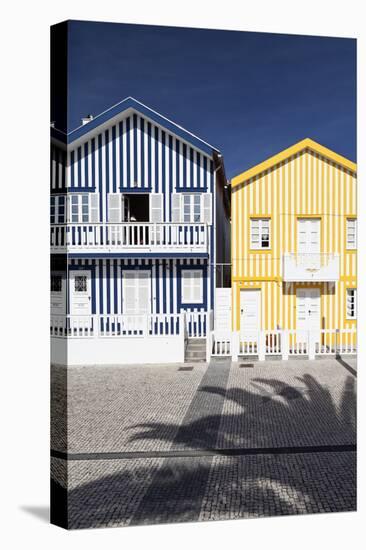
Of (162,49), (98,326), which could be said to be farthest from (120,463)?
(162,49)

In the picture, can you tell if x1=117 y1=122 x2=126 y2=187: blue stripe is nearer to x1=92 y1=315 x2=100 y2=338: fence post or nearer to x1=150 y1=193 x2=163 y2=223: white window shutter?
x1=150 y1=193 x2=163 y2=223: white window shutter

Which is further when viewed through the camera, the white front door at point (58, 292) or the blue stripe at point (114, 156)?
the blue stripe at point (114, 156)

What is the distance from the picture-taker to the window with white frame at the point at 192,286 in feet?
18.1

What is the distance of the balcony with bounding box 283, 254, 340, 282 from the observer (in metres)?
5.36

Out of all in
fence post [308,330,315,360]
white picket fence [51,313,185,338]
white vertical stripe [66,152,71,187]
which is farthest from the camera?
fence post [308,330,315,360]

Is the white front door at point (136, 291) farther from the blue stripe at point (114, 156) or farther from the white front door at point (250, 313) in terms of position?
the white front door at point (250, 313)

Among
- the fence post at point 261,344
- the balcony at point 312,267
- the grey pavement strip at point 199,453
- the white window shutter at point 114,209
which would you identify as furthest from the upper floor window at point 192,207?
the grey pavement strip at point 199,453

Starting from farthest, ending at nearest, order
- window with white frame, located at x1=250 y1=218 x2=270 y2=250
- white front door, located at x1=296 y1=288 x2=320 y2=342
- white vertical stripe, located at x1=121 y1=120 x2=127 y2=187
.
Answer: white front door, located at x1=296 y1=288 x2=320 y2=342 < window with white frame, located at x1=250 y1=218 x2=270 y2=250 < white vertical stripe, located at x1=121 y1=120 x2=127 y2=187

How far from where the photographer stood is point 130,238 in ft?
16.6

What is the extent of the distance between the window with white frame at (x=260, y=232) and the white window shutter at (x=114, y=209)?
1399mm

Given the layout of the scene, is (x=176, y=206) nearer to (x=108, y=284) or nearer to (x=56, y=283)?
(x=108, y=284)

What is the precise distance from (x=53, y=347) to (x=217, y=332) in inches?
77.5

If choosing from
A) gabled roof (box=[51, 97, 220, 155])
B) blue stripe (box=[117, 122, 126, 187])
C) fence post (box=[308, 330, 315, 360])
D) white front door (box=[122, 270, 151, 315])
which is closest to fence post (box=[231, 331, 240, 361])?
fence post (box=[308, 330, 315, 360])

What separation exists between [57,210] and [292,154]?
246 cm
